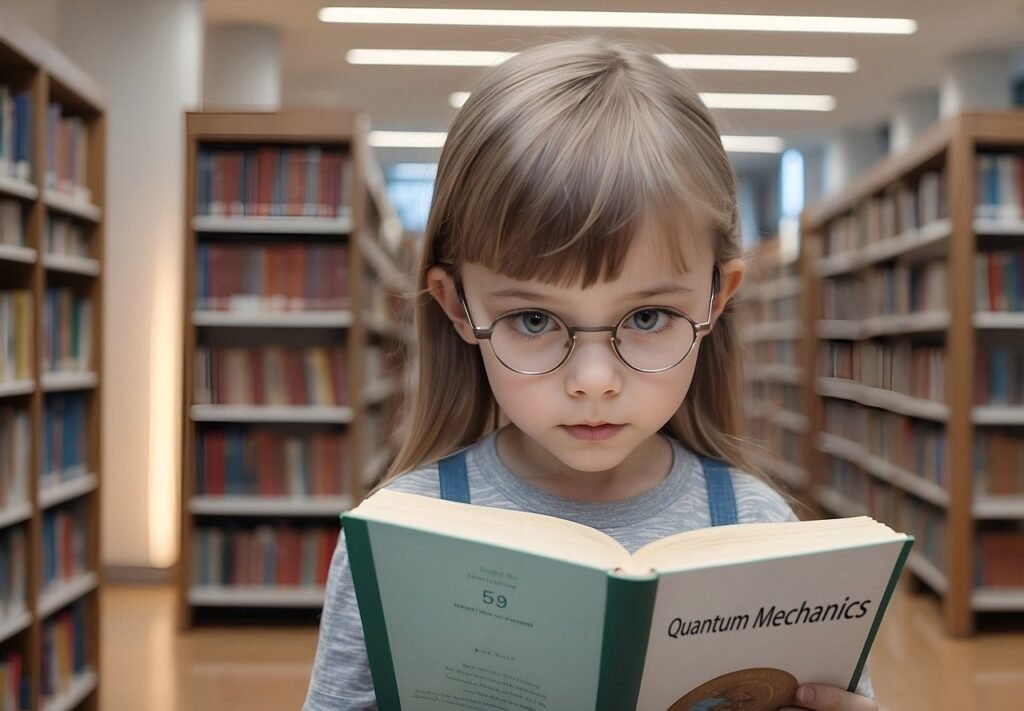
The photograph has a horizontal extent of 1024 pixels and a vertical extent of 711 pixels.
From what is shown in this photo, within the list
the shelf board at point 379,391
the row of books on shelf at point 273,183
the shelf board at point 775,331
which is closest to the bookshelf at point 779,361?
the shelf board at point 775,331

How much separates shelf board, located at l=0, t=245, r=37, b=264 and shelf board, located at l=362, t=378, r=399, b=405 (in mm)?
1623

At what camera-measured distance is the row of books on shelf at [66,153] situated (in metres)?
2.62

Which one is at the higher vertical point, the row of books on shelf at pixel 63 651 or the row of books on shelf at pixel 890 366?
the row of books on shelf at pixel 890 366

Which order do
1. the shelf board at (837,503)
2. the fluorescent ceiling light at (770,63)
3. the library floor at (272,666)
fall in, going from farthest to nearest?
the fluorescent ceiling light at (770,63) → the shelf board at (837,503) → the library floor at (272,666)

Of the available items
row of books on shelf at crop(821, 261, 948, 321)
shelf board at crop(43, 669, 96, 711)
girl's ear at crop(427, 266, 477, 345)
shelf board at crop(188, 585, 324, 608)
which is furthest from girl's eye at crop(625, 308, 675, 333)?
row of books on shelf at crop(821, 261, 948, 321)

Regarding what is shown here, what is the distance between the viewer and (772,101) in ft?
27.8

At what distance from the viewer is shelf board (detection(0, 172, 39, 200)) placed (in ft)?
7.36

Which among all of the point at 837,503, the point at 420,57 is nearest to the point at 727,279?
the point at 837,503

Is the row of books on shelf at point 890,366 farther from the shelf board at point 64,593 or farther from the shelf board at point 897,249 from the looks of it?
the shelf board at point 64,593

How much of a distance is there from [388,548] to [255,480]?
3.23 metres

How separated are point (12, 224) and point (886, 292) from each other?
4081mm

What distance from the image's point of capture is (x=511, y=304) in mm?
855

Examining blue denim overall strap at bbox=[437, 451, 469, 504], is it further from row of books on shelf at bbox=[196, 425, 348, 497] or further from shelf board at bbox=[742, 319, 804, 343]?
shelf board at bbox=[742, 319, 804, 343]

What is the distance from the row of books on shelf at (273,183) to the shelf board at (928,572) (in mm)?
2711
